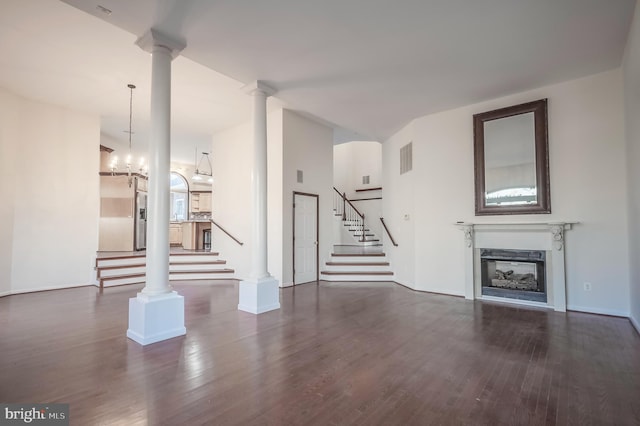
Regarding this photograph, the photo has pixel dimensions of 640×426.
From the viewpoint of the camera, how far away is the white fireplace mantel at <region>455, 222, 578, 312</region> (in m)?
4.75

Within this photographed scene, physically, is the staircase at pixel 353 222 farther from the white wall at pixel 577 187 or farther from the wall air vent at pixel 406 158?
the white wall at pixel 577 187

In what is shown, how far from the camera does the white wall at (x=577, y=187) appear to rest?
175 inches

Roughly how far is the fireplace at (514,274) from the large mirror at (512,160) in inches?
28.6

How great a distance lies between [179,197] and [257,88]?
31.3 feet

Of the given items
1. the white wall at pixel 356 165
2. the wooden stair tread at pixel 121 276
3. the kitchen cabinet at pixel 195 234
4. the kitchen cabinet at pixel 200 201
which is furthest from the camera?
the kitchen cabinet at pixel 200 201

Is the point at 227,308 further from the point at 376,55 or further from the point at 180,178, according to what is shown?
the point at 180,178

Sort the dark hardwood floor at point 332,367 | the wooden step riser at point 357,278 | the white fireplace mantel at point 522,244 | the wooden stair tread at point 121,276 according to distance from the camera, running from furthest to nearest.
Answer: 1. the wooden step riser at point 357,278
2. the wooden stair tread at point 121,276
3. the white fireplace mantel at point 522,244
4. the dark hardwood floor at point 332,367

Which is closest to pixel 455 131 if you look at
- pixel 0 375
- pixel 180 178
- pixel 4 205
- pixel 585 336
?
pixel 585 336

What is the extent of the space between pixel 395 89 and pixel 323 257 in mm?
4041

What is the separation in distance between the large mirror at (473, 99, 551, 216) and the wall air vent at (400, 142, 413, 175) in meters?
1.41

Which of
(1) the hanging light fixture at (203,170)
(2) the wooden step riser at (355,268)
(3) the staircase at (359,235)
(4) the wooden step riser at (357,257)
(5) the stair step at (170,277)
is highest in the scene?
(1) the hanging light fixture at (203,170)

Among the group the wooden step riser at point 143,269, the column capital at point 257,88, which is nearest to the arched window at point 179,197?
the wooden step riser at point 143,269

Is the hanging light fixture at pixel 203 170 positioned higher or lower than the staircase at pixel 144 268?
higher

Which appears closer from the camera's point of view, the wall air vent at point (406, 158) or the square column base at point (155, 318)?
the square column base at point (155, 318)
